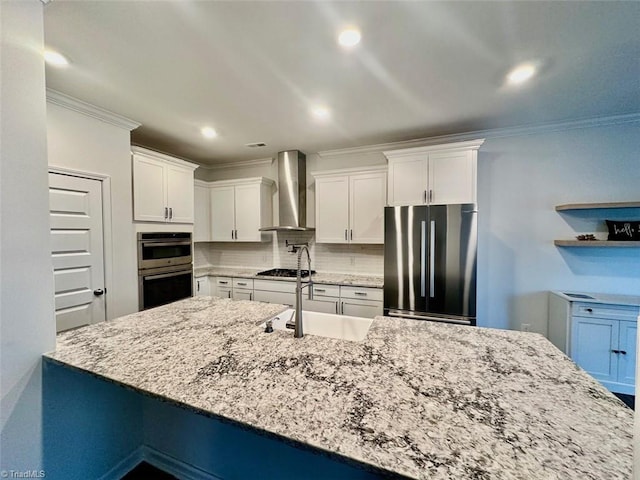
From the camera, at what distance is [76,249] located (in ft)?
7.59

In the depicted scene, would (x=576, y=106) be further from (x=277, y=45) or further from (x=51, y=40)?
(x=51, y=40)

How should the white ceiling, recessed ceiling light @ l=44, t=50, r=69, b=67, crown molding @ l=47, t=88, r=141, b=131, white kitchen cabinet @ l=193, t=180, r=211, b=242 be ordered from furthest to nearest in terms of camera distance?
1. white kitchen cabinet @ l=193, t=180, r=211, b=242
2. crown molding @ l=47, t=88, r=141, b=131
3. recessed ceiling light @ l=44, t=50, r=69, b=67
4. the white ceiling

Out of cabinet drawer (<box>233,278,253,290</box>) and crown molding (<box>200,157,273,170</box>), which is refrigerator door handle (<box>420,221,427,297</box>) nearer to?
cabinet drawer (<box>233,278,253,290</box>)

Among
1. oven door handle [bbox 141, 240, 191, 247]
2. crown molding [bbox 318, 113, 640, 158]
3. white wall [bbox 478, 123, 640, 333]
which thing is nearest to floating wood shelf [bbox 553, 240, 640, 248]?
white wall [bbox 478, 123, 640, 333]

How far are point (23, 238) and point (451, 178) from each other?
332cm

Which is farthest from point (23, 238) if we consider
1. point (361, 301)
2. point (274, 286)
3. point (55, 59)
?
point (361, 301)

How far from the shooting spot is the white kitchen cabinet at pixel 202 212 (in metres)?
4.05

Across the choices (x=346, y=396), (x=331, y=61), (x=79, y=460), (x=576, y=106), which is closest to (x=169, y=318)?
(x=79, y=460)

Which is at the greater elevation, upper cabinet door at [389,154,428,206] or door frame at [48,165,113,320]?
upper cabinet door at [389,154,428,206]

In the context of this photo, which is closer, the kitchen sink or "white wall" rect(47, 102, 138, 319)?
the kitchen sink

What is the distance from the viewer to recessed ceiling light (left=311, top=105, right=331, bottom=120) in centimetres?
248

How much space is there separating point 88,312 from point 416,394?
9.66ft

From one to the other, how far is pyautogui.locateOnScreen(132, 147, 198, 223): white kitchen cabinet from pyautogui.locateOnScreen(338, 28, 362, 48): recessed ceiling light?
8.21 ft

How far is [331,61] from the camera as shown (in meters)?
1.78
